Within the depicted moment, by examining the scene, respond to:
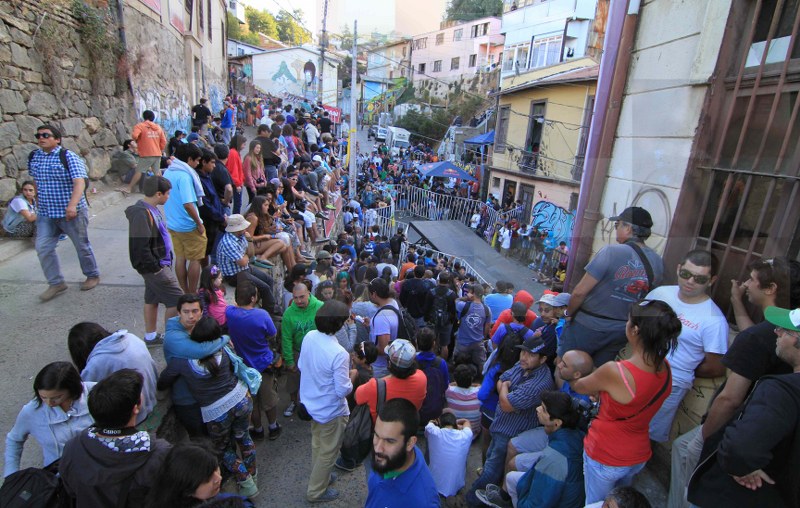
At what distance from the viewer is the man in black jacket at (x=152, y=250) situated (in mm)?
3451

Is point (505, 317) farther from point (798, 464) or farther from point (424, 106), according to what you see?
point (424, 106)

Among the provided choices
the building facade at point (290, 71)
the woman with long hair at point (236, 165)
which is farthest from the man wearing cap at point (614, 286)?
the building facade at point (290, 71)

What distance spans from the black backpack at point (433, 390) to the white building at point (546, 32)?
66.7ft

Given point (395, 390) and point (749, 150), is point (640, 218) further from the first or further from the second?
point (395, 390)

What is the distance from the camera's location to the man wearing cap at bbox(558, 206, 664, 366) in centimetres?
287

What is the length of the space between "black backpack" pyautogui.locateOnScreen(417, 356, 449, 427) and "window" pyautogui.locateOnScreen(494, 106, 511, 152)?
2031cm

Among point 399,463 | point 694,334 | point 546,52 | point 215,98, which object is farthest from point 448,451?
point 546,52

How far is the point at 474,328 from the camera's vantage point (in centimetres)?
510

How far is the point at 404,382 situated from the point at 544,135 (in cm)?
1854

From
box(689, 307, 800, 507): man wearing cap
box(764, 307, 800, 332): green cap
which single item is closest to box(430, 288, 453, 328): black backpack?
box(689, 307, 800, 507): man wearing cap

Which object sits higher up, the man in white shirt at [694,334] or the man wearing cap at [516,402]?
the man in white shirt at [694,334]

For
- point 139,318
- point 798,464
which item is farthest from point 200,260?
point 798,464

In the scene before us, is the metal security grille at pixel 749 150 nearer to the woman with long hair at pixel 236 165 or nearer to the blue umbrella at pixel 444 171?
the woman with long hair at pixel 236 165

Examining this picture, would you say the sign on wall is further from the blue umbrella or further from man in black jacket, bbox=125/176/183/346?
the blue umbrella
